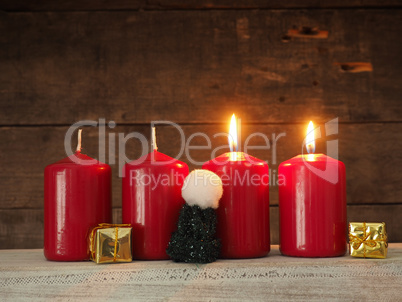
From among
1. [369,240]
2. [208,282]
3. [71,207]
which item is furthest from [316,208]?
[71,207]

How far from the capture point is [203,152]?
1000mm

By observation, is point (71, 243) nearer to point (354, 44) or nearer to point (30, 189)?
point (30, 189)

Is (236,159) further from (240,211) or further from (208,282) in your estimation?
(208,282)

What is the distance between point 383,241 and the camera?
64 centimetres

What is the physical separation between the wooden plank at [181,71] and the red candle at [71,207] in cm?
34

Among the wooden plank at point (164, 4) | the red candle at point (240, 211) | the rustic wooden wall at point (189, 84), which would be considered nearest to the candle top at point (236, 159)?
the red candle at point (240, 211)

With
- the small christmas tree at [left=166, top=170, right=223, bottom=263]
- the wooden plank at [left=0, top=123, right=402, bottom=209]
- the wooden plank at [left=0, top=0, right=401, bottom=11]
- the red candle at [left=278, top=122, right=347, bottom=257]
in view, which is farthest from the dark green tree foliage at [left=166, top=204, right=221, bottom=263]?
the wooden plank at [left=0, top=0, right=401, bottom=11]

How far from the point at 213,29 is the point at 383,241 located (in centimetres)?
57

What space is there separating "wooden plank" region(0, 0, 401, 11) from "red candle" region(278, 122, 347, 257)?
46 cm

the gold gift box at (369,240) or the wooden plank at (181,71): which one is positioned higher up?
the wooden plank at (181,71)

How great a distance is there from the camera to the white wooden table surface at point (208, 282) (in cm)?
59

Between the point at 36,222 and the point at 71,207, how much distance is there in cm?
37

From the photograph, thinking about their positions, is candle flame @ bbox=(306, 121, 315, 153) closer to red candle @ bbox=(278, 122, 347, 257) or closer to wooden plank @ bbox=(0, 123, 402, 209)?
red candle @ bbox=(278, 122, 347, 257)

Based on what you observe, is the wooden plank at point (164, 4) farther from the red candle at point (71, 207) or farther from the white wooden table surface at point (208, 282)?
the white wooden table surface at point (208, 282)
